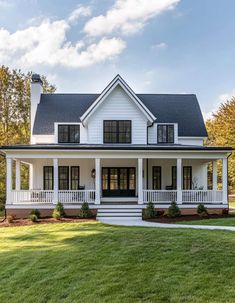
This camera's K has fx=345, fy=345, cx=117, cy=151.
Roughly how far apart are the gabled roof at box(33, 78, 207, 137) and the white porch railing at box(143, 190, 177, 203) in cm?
507

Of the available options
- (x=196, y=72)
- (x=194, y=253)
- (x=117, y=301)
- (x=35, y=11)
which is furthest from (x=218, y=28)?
(x=117, y=301)

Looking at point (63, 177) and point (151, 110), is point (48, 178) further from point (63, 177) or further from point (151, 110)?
point (151, 110)

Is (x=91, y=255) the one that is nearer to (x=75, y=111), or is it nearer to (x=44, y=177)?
(x=44, y=177)

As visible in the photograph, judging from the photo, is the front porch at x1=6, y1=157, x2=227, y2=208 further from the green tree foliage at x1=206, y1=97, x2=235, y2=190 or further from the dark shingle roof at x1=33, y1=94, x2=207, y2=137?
the green tree foliage at x1=206, y1=97, x2=235, y2=190

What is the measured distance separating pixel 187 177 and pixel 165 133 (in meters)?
3.17

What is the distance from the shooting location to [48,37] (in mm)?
20000

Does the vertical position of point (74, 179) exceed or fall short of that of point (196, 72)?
it falls short

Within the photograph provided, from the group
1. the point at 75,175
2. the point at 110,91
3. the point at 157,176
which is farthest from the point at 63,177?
the point at 110,91

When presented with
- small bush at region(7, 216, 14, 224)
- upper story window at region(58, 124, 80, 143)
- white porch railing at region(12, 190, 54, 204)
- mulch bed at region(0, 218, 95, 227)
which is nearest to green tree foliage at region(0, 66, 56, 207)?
upper story window at region(58, 124, 80, 143)

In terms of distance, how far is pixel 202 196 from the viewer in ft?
62.9

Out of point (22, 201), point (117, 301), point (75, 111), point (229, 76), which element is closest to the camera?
point (117, 301)

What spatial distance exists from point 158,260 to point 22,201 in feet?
40.6

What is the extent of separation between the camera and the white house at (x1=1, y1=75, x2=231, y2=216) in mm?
18297

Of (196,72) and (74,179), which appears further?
(196,72)
